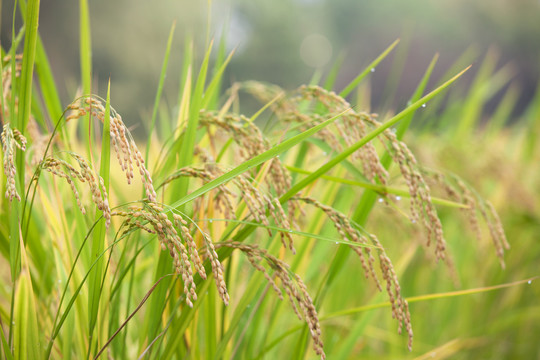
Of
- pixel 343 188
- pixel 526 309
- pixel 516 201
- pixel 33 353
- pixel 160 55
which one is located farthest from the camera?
pixel 160 55

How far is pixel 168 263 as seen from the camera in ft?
3.43

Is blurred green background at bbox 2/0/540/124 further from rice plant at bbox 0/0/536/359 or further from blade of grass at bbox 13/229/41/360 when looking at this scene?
blade of grass at bbox 13/229/41/360

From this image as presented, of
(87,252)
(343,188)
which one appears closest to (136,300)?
(87,252)

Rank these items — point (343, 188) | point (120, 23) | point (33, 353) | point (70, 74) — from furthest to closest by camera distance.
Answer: point (120, 23) < point (70, 74) < point (343, 188) < point (33, 353)

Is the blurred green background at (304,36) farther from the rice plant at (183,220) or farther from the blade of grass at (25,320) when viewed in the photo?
the blade of grass at (25,320)

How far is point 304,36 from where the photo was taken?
23.8 meters

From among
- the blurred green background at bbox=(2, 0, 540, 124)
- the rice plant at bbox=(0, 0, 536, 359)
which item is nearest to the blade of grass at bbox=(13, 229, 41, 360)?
the rice plant at bbox=(0, 0, 536, 359)

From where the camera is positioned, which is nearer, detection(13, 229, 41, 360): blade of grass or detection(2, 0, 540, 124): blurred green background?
detection(13, 229, 41, 360): blade of grass

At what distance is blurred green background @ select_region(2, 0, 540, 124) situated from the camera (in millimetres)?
18172

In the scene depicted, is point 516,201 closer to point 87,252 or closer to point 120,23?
point 87,252

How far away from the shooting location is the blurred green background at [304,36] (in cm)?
1817

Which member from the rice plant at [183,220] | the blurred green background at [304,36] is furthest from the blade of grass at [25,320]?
the blurred green background at [304,36]

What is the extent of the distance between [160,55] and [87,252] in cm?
1972

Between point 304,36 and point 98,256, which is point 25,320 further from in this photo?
point 304,36
